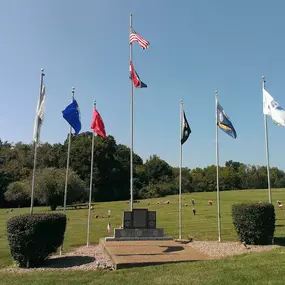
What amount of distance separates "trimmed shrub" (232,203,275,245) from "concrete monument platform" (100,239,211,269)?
2.88m

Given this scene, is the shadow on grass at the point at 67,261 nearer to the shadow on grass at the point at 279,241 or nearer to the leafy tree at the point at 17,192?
the shadow on grass at the point at 279,241

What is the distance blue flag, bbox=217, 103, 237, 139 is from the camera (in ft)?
53.6

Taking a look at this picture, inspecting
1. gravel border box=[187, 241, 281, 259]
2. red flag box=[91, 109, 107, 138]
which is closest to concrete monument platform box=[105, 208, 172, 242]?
gravel border box=[187, 241, 281, 259]

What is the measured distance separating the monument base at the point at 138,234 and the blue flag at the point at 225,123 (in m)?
5.23

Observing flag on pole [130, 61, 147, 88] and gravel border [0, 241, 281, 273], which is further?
flag on pole [130, 61, 147, 88]

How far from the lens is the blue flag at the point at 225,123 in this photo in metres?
16.3

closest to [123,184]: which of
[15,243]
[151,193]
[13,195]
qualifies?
[151,193]

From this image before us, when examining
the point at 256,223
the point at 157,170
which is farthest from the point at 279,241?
the point at 157,170

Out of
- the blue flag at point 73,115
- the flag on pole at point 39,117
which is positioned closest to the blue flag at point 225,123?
the blue flag at point 73,115

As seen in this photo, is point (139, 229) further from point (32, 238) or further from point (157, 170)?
point (157, 170)

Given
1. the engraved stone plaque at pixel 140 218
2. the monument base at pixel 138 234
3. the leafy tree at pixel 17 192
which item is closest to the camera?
the monument base at pixel 138 234

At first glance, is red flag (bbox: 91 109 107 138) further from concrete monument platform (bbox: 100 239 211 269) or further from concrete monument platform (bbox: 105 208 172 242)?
concrete monument platform (bbox: 100 239 211 269)

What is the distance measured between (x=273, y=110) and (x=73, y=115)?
327 inches

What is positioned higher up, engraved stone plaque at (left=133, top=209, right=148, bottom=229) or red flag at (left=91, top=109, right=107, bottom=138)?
red flag at (left=91, top=109, right=107, bottom=138)
